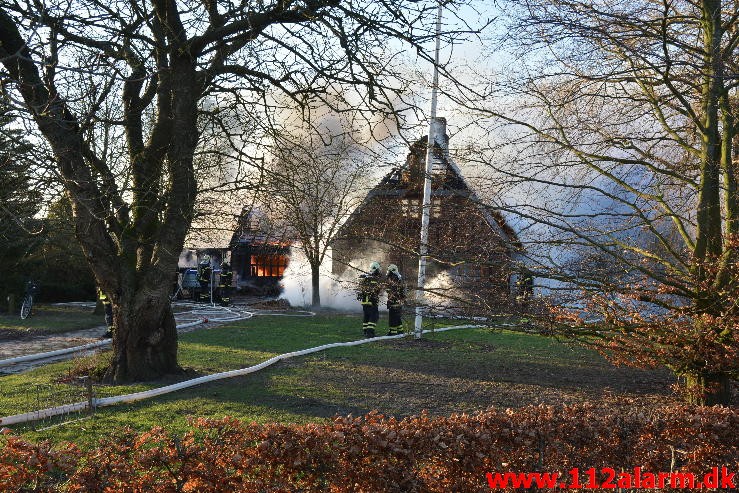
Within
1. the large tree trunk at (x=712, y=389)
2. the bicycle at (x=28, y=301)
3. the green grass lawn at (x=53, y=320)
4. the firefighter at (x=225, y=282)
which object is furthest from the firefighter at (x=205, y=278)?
the large tree trunk at (x=712, y=389)

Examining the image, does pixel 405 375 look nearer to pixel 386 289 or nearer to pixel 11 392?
pixel 386 289

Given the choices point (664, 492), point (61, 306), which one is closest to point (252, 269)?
point (61, 306)

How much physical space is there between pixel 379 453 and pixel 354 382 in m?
5.45

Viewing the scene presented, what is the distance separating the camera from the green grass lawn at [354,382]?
7.16 meters

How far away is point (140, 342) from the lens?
9.23 meters

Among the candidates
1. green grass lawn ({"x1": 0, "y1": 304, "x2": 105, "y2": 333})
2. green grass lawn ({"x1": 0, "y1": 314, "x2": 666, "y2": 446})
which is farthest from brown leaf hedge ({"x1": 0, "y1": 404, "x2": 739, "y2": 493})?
green grass lawn ({"x1": 0, "y1": 304, "x2": 105, "y2": 333})

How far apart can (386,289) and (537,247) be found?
173 cm

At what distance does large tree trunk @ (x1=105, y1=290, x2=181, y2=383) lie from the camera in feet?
29.9

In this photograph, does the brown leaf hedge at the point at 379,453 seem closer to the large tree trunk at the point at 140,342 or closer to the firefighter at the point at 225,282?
the large tree trunk at the point at 140,342

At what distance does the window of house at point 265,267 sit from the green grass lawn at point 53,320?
379 inches

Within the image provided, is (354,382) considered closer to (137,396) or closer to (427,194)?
(137,396)

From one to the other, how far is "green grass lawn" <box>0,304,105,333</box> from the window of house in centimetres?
963

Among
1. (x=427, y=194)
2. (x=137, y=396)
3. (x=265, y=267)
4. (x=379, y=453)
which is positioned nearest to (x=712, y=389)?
(x=379, y=453)

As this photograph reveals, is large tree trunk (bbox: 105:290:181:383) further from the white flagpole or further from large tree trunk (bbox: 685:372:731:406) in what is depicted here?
large tree trunk (bbox: 685:372:731:406)
